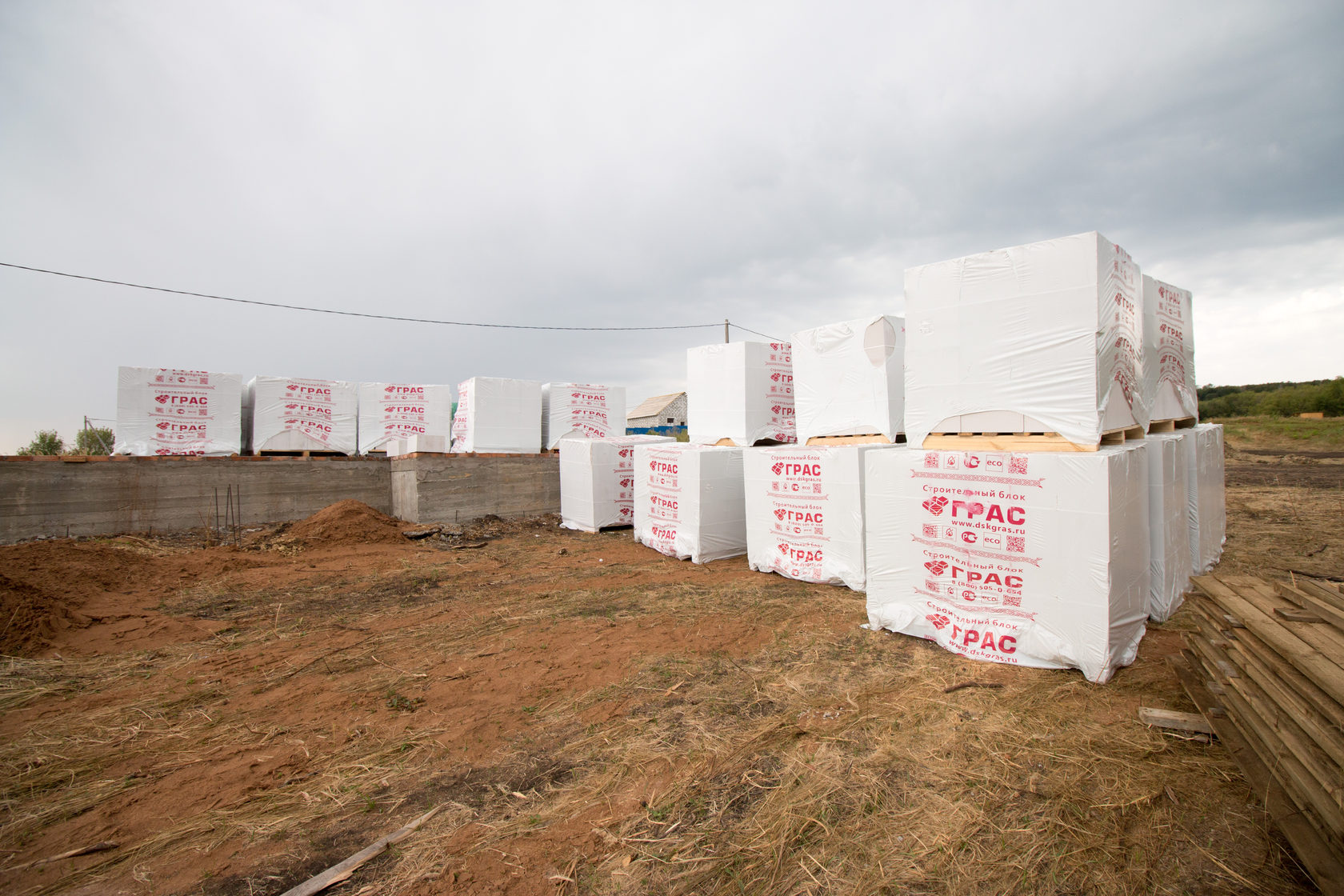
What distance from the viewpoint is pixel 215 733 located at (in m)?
3.41

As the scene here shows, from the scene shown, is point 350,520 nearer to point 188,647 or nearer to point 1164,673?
point 188,647

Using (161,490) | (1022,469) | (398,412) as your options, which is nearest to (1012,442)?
(1022,469)

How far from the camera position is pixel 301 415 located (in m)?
11.1

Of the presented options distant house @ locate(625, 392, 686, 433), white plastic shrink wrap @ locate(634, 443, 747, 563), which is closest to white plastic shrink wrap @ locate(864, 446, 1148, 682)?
white plastic shrink wrap @ locate(634, 443, 747, 563)

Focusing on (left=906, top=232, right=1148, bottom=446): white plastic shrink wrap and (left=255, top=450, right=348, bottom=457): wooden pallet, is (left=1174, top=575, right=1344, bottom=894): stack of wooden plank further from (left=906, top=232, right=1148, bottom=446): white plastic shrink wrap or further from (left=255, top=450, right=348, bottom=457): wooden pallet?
(left=255, top=450, right=348, bottom=457): wooden pallet

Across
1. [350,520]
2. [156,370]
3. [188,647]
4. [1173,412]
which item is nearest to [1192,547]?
[1173,412]

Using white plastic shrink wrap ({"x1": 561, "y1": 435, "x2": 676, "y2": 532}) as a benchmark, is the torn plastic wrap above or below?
above

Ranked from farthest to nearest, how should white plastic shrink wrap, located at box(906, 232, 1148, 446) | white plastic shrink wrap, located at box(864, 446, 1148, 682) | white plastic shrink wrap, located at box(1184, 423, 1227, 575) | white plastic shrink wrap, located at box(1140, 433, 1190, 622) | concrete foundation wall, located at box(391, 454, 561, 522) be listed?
concrete foundation wall, located at box(391, 454, 561, 522), white plastic shrink wrap, located at box(1184, 423, 1227, 575), white plastic shrink wrap, located at box(1140, 433, 1190, 622), white plastic shrink wrap, located at box(906, 232, 1148, 446), white plastic shrink wrap, located at box(864, 446, 1148, 682)

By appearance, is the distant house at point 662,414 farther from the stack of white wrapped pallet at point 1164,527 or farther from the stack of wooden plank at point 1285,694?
the stack of wooden plank at point 1285,694

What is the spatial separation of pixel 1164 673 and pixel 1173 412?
11.7 feet

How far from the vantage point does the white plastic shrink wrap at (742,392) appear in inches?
311

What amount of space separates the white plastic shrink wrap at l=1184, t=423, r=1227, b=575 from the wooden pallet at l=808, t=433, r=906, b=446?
113 inches

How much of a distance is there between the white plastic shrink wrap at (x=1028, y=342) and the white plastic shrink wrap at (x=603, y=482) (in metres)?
6.60

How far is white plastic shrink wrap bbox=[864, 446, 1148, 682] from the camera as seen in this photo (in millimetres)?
3672
